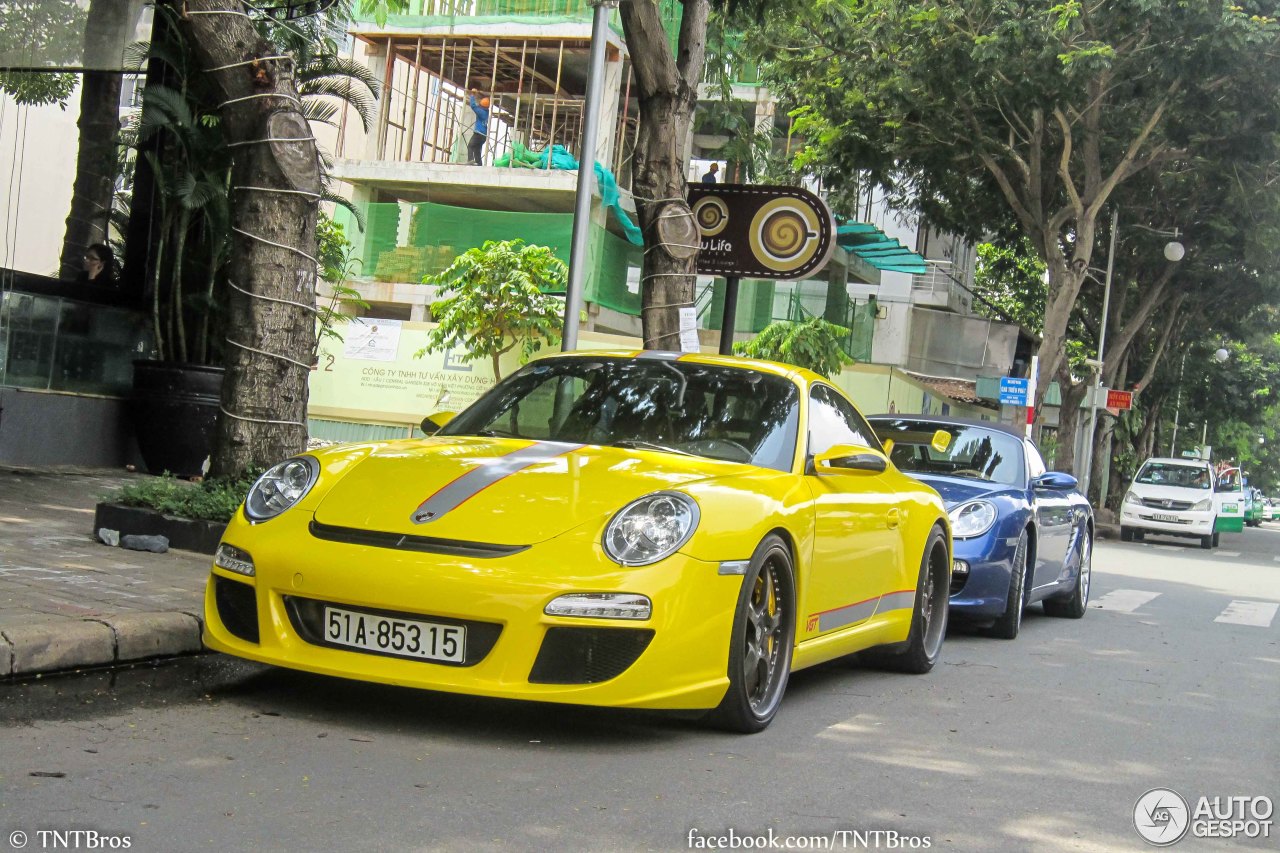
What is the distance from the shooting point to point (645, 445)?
235 inches

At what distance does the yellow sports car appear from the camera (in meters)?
4.77

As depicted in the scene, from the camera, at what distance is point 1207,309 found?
35969 mm

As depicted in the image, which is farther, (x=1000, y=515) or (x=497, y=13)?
(x=497, y=13)

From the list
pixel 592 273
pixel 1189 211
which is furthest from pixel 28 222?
pixel 1189 211

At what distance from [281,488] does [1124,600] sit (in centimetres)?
1025

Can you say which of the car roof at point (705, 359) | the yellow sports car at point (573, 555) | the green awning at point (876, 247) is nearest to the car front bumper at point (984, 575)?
the car roof at point (705, 359)

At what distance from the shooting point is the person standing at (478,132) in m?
30.5

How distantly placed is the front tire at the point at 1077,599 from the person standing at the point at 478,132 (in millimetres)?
21269

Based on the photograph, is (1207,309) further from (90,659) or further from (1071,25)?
(90,659)

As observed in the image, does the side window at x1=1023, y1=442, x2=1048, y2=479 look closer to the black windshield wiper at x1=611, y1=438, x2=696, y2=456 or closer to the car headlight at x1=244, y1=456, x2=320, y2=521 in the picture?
the black windshield wiper at x1=611, y1=438, x2=696, y2=456

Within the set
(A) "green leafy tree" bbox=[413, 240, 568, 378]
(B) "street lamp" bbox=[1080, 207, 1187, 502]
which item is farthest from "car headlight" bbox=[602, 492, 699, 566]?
(B) "street lamp" bbox=[1080, 207, 1187, 502]

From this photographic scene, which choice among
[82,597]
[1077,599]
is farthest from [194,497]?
[1077,599]

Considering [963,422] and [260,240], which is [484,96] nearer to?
[963,422]

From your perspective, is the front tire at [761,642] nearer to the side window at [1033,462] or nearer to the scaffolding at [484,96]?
the side window at [1033,462]
